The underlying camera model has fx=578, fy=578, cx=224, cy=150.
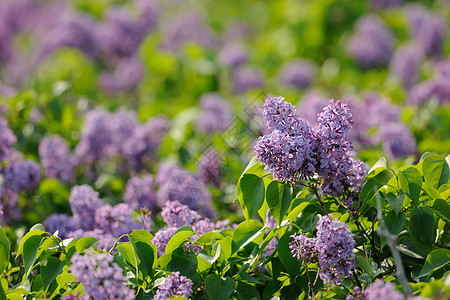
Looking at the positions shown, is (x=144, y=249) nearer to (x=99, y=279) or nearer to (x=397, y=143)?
(x=99, y=279)

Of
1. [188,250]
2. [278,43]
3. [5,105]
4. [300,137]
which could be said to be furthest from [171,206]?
[278,43]

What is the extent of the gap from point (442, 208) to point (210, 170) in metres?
1.91

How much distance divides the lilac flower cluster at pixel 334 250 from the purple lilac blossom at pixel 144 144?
2204 millimetres

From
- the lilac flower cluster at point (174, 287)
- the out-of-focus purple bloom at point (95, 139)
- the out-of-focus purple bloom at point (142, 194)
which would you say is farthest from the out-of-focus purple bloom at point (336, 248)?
the out-of-focus purple bloom at point (95, 139)

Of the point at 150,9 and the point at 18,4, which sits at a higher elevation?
the point at 150,9

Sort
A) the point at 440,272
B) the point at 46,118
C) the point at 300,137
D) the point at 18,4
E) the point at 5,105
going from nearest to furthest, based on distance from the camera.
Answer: the point at 300,137, the point at 440,272, the point at 5,105, the point at 46,118, the point at 18,4

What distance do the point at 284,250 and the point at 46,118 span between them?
286 centimetres

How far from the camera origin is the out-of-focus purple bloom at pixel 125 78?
633 centimetres

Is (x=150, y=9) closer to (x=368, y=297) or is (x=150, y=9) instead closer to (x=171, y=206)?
(x=171, y=206)

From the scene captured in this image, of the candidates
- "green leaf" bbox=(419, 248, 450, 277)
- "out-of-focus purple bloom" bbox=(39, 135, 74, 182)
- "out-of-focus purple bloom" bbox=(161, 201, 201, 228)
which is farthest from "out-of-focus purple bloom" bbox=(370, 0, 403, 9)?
"green leaf" bbox=(419, 248, 450, 277)

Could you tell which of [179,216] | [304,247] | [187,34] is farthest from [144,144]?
[187,34]

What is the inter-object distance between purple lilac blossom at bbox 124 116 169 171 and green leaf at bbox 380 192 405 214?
2.22 meters

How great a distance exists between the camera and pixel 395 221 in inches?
81.2

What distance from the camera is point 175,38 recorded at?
26.6ft
